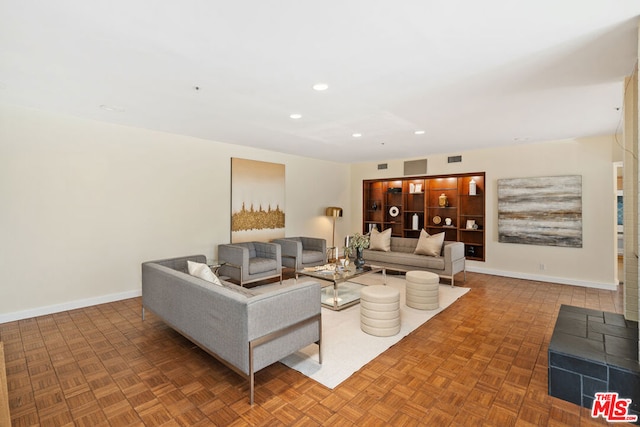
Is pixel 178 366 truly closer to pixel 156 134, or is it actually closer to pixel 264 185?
pixel 156 134

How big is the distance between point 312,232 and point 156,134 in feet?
12.8

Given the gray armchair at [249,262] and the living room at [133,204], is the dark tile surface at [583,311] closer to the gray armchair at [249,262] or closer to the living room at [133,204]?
the living room at [133,204]

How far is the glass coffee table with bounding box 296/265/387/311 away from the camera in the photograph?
4082mm

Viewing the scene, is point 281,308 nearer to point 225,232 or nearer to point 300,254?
point 300,254

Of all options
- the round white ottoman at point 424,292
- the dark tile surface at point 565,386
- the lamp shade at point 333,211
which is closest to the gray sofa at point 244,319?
the dark tile surface at point 565,386

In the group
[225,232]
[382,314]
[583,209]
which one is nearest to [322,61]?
[382,314]

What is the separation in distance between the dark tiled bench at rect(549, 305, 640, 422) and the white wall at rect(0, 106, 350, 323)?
4.90 m

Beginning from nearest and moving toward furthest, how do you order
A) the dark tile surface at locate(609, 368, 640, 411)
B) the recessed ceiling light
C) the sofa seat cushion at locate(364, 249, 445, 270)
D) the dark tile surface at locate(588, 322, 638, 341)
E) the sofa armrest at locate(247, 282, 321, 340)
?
the dark tile surface at locate(609, 368, 640, 411) < the sofa armrest at locate(247, 282, 321, 340) < the dark tile surface at locate(588, 322, 638, 341) < the recessed ceiling light < the sofa seat cushion at locate(364, 249, 445, 270)

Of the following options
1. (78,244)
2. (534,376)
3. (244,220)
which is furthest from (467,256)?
(78,244)

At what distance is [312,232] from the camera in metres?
7.34

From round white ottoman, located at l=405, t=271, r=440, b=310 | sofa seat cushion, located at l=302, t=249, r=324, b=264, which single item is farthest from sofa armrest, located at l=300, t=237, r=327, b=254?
round white ottoman, located at l=405, t=271, r=440, b=310

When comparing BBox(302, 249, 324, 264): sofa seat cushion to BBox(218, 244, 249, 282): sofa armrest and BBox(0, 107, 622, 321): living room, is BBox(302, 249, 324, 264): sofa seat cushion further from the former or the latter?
BBox(218, 244, 249, 282): sofa armrest

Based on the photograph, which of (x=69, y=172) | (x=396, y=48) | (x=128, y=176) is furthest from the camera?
(x=128, y=176)

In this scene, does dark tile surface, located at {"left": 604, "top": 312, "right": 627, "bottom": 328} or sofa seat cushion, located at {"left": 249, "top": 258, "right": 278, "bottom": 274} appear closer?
dark tile surface, located at {"left": 604, "top": 312, "right": 627, "bottom": 328}
